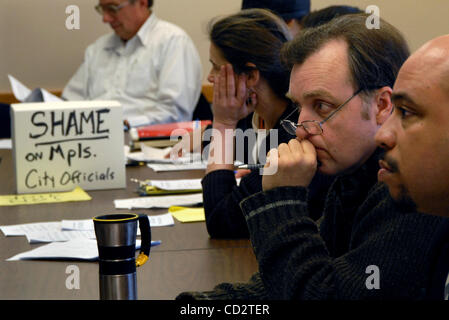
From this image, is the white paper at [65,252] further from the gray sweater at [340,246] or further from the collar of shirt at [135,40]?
the collar of shirt at [135,40]

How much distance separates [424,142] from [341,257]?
0.89 feet

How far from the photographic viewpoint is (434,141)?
37.7 inches

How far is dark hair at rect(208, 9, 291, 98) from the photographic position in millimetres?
1895

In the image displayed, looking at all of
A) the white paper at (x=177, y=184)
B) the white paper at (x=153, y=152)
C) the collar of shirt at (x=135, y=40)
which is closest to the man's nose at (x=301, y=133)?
the white paper at (x=177, y=184)

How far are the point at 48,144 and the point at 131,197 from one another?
1.02 feet

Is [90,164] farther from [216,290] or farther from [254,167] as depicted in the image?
[216,290]

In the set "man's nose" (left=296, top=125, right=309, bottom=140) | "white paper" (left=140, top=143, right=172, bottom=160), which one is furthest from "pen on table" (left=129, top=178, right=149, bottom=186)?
"man's nose" (left=296, top=125, right=309, bottom=140)

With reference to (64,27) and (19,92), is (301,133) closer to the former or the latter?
(19,92)

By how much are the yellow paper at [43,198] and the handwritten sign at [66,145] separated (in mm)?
40

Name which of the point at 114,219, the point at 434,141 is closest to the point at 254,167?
the point at 114,219

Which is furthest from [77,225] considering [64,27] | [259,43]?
[64,27]

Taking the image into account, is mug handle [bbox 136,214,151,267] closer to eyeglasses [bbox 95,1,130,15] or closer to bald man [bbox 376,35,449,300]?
bald man [bbox 376,35,449,300]

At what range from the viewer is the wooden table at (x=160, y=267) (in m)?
1.26

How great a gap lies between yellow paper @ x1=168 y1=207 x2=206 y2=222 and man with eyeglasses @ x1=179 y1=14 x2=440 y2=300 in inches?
20.3
